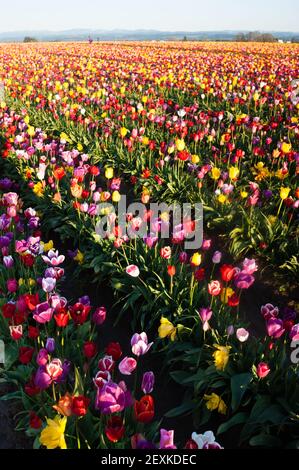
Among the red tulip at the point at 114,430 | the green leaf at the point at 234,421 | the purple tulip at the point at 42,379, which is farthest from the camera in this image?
the green leaf at the point at 234,421

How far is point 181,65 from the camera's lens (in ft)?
54.2

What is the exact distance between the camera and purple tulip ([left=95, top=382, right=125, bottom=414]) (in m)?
1.99

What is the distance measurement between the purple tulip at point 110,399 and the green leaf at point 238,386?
1145 millimetres

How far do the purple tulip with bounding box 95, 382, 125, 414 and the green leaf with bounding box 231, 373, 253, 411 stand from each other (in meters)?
1.15

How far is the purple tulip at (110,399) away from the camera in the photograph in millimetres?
1985

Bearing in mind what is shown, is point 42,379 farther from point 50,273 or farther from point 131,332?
point 131,332

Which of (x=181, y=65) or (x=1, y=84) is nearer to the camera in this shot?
(x=1, y=84)

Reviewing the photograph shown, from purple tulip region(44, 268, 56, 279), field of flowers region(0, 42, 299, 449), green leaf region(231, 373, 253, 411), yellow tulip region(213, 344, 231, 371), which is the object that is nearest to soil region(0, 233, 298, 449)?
field of flowers region(0, 42, 299, 449)

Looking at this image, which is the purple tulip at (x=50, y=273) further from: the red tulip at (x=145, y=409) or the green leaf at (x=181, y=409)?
the red tulip at (x=145, y=409)

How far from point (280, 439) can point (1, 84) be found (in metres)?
13.4

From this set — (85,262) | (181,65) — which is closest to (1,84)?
(181,65)

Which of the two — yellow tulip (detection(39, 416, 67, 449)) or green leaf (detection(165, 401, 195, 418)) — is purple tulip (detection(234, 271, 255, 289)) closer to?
green leaf (detection(165, 401, 195, 418))

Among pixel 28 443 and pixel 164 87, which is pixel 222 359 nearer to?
pixel 28 443

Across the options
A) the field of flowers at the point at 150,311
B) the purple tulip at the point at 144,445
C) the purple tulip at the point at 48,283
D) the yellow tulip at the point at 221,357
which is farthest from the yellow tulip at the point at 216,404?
the purple tulip at the point at 48,283
